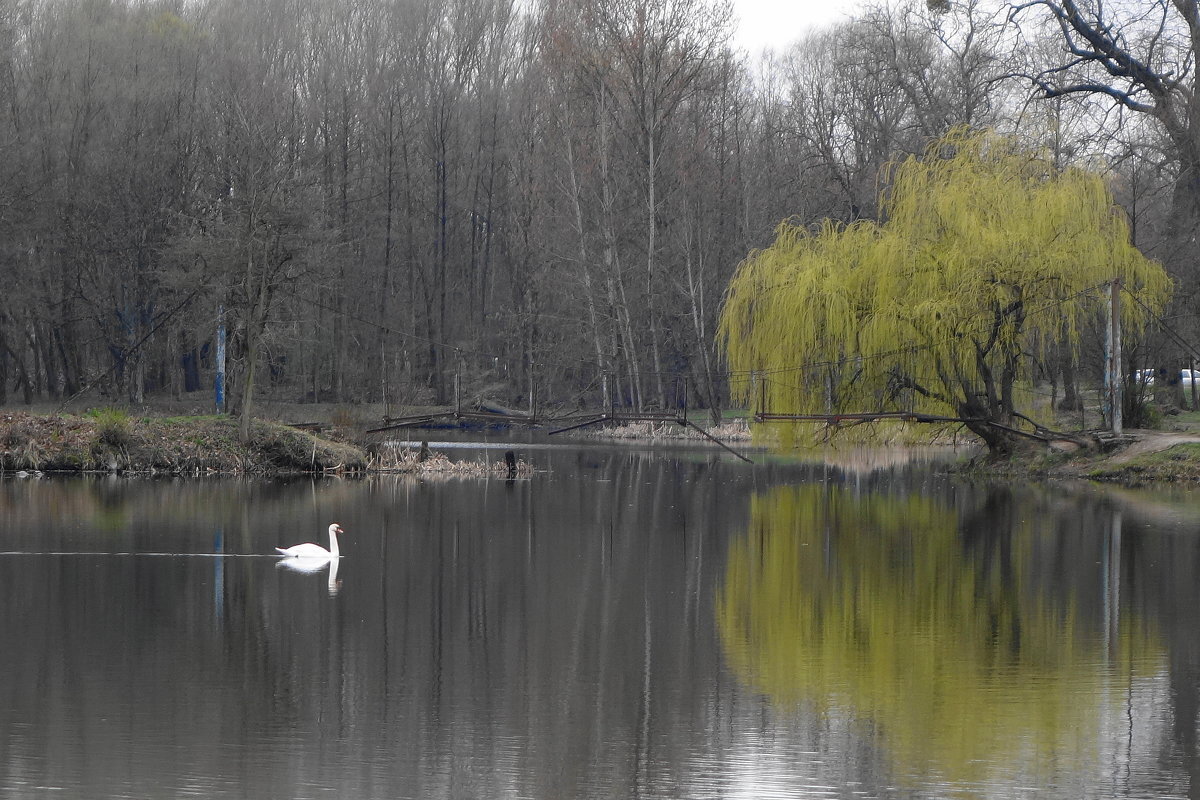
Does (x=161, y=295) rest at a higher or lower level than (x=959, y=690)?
higher

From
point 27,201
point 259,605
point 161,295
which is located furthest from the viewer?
point 161,295

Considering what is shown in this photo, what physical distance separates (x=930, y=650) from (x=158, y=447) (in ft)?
67.5

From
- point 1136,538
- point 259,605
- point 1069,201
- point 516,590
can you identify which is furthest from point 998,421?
point 259,605

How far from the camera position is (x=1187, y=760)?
7.33 metres

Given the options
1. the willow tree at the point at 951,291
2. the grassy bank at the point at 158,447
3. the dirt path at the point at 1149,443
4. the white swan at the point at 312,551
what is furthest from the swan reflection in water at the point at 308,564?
the dirt path at the point at 1149,443

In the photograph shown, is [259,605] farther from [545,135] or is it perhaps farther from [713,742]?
[545,135]

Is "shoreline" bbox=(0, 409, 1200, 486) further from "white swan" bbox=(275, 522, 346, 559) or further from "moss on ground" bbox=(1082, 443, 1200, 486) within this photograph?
"white swan" bbox=(275, 522, 346, 559)

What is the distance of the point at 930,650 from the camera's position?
10.4 meters

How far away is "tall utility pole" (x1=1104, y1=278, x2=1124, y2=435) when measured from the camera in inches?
993

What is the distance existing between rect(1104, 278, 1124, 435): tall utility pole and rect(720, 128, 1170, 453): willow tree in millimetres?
436

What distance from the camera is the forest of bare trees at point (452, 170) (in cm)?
3522

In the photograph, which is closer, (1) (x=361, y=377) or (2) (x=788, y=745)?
(2) (x=788, y=745)

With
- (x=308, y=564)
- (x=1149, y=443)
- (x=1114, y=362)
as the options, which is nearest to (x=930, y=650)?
(x=308, y=564)

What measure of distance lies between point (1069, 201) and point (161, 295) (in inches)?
1126
